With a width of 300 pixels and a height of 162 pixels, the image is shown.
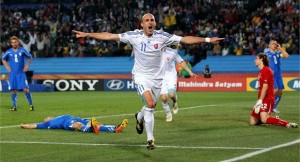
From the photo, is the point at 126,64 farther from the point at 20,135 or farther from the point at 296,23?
the point at 20,135

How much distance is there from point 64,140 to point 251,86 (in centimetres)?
2677

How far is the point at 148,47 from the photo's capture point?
12.6 metres

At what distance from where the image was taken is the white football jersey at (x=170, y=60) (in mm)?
18406

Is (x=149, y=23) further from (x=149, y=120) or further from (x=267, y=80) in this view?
(x=267, y=80)

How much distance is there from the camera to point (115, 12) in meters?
45.6

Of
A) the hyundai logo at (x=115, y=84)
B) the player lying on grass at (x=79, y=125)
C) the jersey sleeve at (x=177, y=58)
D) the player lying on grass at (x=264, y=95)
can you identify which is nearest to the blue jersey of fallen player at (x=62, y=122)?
the player lying on grass at (x=79, y=125)

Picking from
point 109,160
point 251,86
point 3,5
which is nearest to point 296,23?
point 251,86

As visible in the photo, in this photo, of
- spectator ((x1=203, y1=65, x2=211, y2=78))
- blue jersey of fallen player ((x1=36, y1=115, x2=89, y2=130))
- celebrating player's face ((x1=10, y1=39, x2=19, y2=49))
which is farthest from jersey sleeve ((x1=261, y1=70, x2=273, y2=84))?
spectator ((x1=203, y1=65, x2=211, y2=78))

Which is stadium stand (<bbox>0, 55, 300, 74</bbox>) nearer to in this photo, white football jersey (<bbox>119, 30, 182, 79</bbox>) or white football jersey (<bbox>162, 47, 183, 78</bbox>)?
white football jersey (<bbox>162, 47, 183, 78</bbox>)

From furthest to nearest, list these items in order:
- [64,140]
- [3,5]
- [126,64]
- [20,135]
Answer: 1. [3,5]
2. [126,64]
3. [20,135]
4. [64,140]

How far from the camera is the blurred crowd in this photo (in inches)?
1590

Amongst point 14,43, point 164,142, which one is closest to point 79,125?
point 164,142

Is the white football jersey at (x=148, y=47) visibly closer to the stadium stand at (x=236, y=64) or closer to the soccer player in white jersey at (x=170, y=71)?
the soccer player in white jersey at (x=170, y=71)

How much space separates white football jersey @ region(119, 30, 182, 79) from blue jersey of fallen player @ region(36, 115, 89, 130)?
2.55m
